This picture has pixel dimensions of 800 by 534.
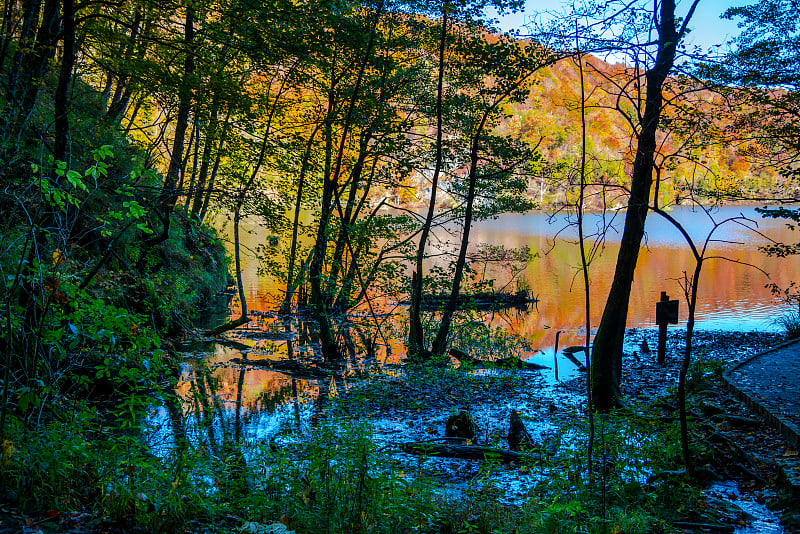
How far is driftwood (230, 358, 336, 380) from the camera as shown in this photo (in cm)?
1161

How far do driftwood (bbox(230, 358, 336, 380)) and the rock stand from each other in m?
4.45

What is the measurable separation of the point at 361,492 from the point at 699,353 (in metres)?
13.1

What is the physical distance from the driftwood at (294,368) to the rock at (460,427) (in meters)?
4.45

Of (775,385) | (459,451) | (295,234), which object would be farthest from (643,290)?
(459,451)

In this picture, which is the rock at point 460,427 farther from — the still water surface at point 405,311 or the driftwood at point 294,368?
the driftwood at point 294,368

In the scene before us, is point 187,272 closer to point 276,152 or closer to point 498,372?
point 276,152

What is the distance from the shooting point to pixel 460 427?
7.73m

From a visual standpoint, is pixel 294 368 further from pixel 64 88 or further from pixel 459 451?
pixel 64 88

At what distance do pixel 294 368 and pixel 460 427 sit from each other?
541cm

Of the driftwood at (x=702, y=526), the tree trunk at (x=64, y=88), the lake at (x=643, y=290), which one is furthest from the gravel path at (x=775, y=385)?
the tree trunk at (x=64, y=88)

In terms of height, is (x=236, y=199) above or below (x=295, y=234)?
above

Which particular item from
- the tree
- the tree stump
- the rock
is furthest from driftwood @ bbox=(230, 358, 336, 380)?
the tree

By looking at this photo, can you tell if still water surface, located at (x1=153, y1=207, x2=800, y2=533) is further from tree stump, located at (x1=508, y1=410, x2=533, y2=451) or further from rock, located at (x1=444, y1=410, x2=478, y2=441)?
tree stump, located at (x1=508, y1=410, x2=533, y2=451)

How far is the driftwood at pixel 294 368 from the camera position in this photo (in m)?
11.6
